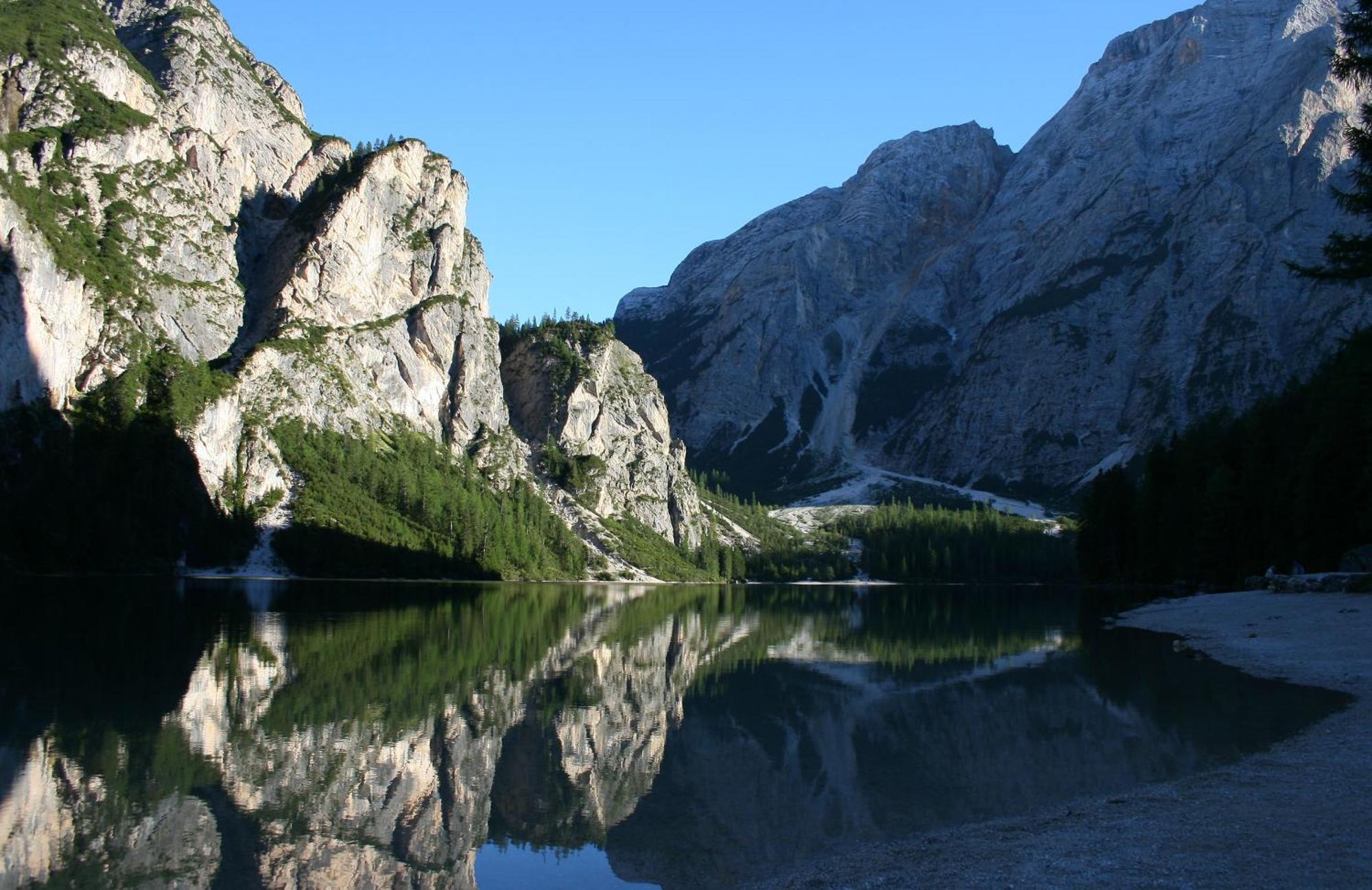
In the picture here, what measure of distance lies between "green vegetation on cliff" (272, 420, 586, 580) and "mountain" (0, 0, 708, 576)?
3832mm

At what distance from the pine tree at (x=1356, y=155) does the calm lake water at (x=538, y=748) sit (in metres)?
12.5

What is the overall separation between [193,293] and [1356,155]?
162568 mm

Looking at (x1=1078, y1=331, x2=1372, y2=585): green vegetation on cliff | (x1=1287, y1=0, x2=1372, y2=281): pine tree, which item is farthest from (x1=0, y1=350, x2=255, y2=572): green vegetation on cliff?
(x1=1287, y1=0, x2=1372, y2=281): pine tree

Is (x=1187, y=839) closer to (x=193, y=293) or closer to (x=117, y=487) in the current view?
(x=117, y=487)

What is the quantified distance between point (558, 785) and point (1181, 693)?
17550 millimetres

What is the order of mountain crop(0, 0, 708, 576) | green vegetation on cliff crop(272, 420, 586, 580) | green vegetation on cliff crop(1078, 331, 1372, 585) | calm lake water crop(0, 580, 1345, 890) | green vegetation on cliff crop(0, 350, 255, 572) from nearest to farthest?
calm lake water crop(0, 580, 1345, 890) < green vegetation on cliff crop(1078, 331, 1372, 585) < green vegetation on cliff crop(0, 350, 255, 572) < mountain crop(0, 0, 708, 576) < green vegetation on cliff crop(272, 420, 586, 580)

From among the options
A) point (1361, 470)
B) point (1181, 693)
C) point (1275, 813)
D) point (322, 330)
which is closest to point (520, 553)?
point (322, 330)

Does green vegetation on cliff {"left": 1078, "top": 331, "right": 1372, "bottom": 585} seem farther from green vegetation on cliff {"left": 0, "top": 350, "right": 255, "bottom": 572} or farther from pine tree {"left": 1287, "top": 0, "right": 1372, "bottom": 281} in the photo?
green vegetation on cliff {"left": 0, "top": 350, "right": 255, "bottom": 572}

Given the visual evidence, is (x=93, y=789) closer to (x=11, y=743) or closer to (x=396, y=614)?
(x=11, y=743)

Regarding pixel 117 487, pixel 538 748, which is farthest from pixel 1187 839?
pixel 117 487

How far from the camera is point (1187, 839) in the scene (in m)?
11.7

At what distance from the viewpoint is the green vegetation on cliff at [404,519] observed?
128125 mm

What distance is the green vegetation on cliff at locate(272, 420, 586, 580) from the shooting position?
128125 mm

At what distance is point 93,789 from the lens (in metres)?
15.5
